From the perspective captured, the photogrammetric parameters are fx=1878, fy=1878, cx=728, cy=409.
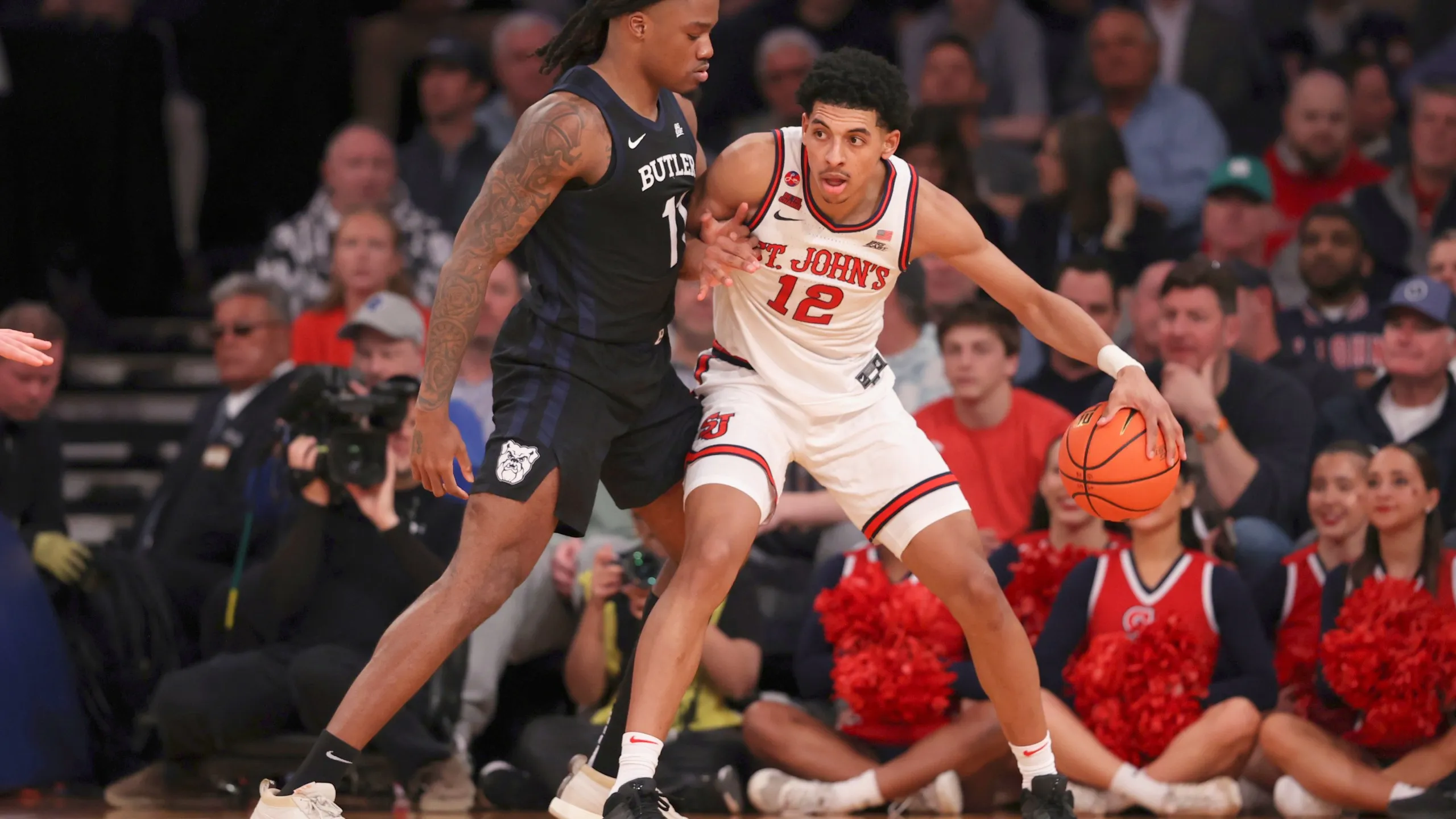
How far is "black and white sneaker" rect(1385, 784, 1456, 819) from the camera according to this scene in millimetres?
5797

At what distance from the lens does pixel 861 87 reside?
4844 mm

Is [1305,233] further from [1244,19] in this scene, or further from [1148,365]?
[1244,19]

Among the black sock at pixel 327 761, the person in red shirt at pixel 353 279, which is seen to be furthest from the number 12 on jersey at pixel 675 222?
the person in red shirt at pixel 353 279

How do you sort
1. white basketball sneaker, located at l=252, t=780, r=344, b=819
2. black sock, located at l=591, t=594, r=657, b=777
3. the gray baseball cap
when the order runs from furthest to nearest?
the gray baseball cap < black sock, located at l=591, t=594, r=657, b=777 < white basketball sneaker, located at l=252, t=780, r=344, b=819

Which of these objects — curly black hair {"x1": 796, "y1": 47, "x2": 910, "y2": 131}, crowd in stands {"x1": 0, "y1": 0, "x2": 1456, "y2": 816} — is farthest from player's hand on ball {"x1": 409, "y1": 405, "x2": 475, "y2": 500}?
crowd in stands {"x1": 0, "y1": 0, "x2": 1456, "y2": 816}

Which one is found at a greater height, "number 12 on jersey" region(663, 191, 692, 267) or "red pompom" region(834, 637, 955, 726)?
"number 12 on jersey" region(663, 191, 692, 267)

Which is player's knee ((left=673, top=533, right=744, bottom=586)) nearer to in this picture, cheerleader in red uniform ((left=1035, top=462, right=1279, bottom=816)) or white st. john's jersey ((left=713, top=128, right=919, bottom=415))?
white st. john's jersey ((left=713, top=128, right=919, bottom=415))

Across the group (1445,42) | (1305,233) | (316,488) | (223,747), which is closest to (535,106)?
(316,488)

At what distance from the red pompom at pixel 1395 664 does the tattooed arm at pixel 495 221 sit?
9.86ft

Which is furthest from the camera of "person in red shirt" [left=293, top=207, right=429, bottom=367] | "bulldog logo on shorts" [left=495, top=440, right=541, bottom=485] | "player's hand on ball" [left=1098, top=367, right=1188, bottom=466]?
"person in red shirt" [left=293, top=207, right=429, bottom=367]

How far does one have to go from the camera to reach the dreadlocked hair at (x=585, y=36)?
193 inches

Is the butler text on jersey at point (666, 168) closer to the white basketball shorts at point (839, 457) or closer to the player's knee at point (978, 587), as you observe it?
the white basketball shorts at point (839, 457)

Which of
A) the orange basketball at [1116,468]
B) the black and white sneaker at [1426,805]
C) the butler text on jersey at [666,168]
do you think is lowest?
the black and white sneaker at [1426,805]

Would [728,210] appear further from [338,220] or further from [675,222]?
[338,220]
